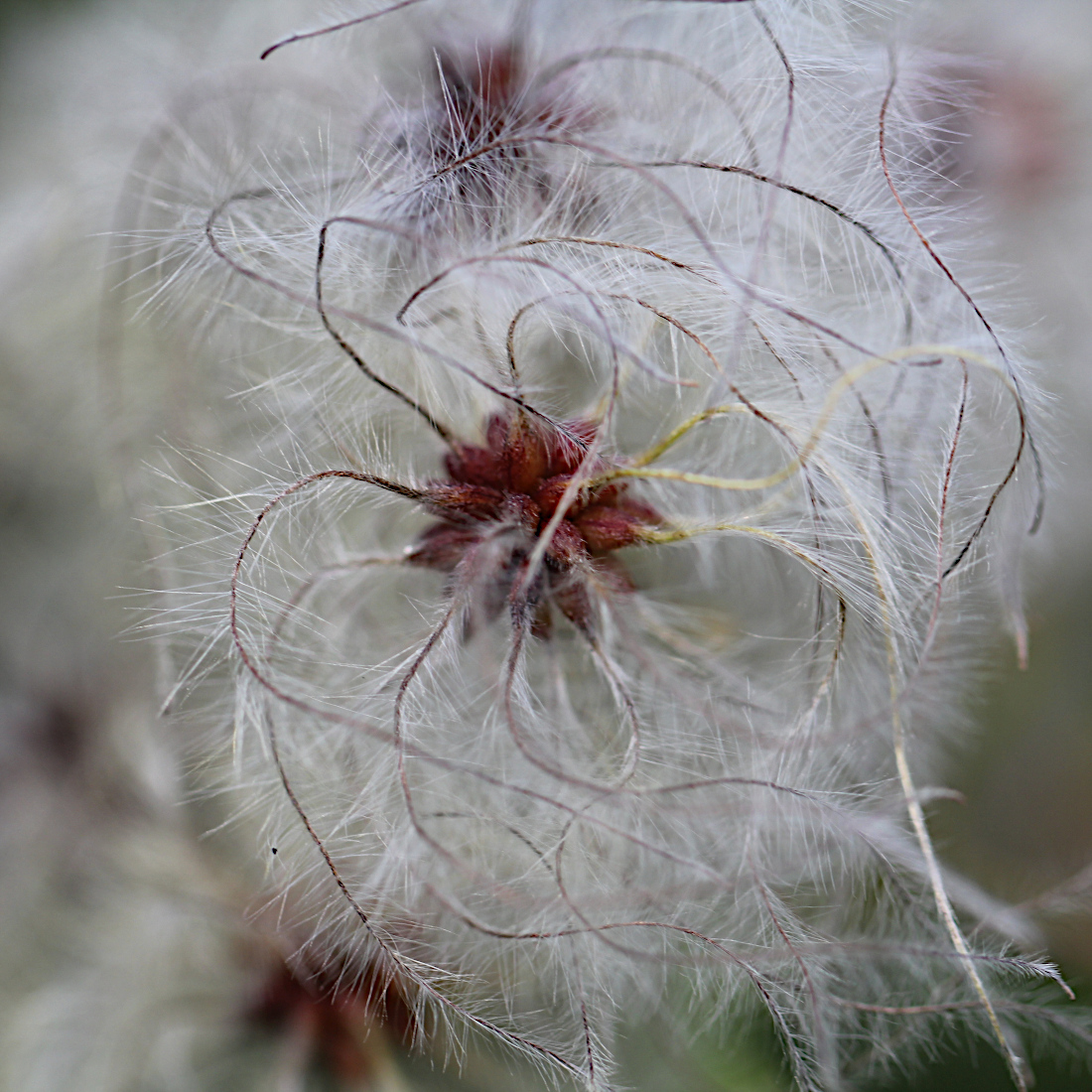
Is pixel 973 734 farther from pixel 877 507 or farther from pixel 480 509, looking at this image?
pixel 480 509

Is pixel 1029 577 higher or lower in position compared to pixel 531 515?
lower

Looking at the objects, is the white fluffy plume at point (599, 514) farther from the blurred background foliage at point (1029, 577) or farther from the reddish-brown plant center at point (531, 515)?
the blurred background foliage at point (1029, 577)

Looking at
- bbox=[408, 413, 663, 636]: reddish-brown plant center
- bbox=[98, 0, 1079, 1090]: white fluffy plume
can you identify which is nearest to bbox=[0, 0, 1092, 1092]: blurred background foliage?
bbox=[98, 0, 1079, 1090]: white fluffy plume

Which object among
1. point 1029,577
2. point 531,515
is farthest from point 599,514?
point 1029,577

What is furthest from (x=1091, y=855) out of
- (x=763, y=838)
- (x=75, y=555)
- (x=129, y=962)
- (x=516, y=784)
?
(x=75, y=555)

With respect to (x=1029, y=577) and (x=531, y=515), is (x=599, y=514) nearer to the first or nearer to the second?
(x=531, y=515)

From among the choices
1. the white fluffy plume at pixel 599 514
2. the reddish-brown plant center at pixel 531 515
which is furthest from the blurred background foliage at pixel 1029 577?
the reddish-brown plant center at pixel 531 515
